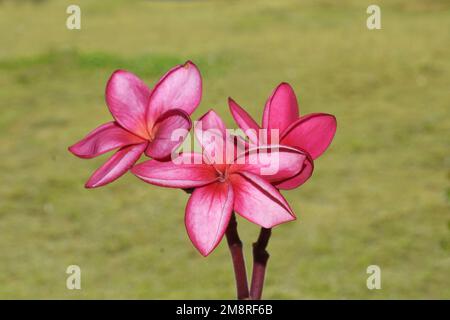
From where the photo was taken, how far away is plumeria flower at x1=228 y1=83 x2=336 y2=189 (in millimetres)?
694

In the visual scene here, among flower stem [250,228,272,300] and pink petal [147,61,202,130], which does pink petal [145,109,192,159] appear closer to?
pink petal [147,61,202,130]

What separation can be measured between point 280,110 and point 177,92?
0.33 feet

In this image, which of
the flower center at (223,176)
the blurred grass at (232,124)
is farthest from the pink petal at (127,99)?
the blurred grass at (232,124)

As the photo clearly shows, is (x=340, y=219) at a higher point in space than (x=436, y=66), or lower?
lower

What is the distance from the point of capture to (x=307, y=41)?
795 cm

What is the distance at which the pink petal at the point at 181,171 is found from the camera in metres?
0.66

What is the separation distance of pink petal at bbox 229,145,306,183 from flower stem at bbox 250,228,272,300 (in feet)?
0.36

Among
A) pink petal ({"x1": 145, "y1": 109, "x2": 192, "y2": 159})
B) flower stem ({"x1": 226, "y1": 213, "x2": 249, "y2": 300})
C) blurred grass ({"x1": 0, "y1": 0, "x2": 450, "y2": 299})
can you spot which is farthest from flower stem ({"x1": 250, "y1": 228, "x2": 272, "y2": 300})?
blurred grass ({"x1": 0, "y1": 0, "x2": 450, "y2": 299})

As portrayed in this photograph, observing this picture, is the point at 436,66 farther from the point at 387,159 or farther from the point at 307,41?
the point at 387,159

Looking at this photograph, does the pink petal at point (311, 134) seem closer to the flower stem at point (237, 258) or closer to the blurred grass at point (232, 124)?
the flower stem at point (237, 258)

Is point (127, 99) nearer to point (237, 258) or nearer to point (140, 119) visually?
point (140, 119)
